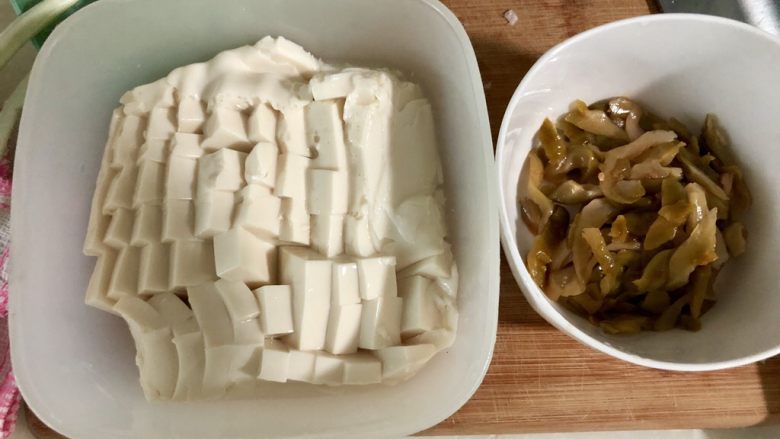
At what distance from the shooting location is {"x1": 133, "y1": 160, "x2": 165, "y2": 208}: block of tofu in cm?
79

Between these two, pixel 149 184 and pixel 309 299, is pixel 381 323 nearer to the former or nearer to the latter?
pixel 309 299

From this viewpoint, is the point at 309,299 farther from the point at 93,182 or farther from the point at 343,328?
the point at 93,182

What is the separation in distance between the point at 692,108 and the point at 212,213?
693mm

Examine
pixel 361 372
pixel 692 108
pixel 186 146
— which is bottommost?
pixel 361 372

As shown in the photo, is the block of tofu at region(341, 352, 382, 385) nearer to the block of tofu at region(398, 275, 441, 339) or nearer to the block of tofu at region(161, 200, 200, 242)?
the block of tofu at region(398, 275, 441, 339)

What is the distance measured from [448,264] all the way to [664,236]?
0.28 metres

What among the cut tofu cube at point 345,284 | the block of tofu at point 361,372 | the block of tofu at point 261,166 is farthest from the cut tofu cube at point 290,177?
the block of tofu at point 361,372

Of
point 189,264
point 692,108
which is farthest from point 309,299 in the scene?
point 692,108

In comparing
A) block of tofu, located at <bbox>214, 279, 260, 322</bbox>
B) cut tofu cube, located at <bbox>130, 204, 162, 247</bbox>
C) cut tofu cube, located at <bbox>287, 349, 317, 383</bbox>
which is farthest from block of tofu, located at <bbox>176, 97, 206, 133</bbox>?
cut tofu cube, located at <bbox>287, 349, 317, 383</bbox>

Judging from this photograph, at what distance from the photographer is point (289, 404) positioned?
0.77 m

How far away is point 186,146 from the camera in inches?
32.0

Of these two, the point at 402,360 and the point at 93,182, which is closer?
the point at 402,360

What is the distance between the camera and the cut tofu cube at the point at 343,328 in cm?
76

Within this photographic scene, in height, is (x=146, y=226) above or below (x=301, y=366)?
above
